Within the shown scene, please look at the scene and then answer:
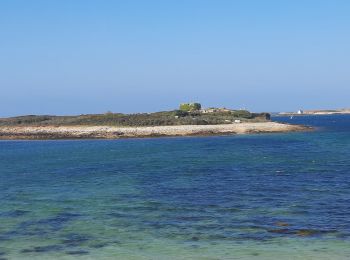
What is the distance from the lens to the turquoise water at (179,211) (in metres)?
16.3

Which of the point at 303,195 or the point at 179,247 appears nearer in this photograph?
the point at 179,247

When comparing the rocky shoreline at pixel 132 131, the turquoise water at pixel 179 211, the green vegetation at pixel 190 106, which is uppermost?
the green vegetation at pixel 190 106

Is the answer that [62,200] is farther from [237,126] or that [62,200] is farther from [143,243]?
[237,126]

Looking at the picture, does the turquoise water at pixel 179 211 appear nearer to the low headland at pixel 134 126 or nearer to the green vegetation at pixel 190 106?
the low headland at pixel 134 126

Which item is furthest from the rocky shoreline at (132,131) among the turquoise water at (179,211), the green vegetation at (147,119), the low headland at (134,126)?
the turquoise water at (179,211)

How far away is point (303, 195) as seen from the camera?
25.6 meters

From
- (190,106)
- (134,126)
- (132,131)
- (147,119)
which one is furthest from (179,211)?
(190,106)

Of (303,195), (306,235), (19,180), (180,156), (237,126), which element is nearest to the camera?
(306,235)

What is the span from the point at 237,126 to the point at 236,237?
7537 centimetres

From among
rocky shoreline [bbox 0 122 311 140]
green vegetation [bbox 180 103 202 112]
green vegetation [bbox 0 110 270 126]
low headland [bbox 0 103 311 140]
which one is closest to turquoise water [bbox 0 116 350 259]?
rocky shoreline [bbox 0 122 311 140]

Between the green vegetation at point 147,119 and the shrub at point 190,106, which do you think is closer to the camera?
the green vegetation at point 147,119

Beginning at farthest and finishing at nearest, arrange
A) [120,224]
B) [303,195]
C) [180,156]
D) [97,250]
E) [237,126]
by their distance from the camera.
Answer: [237,126] → [180,156] → [303,195] → [120,224] → [97,250]

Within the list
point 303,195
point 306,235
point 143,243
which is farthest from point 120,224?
point 303,195

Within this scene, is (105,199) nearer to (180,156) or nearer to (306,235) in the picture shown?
(306,235)
